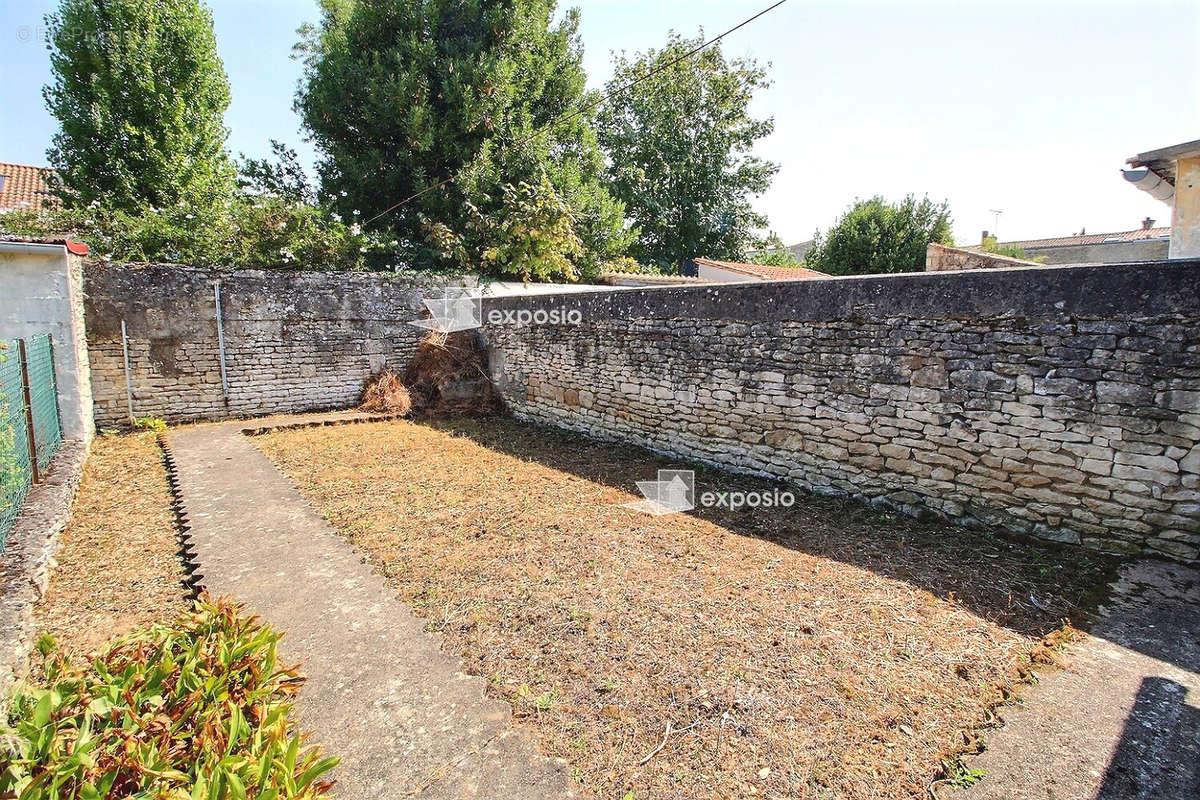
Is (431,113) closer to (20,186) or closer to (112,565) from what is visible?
(112,565)

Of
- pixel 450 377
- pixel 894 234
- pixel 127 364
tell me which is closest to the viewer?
pixel 127 364

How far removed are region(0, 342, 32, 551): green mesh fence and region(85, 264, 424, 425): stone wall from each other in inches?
162

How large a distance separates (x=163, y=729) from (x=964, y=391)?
569 centimetres

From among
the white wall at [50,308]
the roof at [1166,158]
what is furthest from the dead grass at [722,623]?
the roof at [1166,158]

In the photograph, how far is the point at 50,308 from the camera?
729cm

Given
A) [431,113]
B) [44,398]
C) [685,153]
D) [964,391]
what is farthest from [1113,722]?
[685,153]

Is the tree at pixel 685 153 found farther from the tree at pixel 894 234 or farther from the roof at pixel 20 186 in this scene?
the roof at pixel 20 186

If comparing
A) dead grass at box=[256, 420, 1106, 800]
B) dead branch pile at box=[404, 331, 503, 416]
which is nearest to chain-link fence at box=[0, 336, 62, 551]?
dead grass at box=[256, 420, 1106, 800]

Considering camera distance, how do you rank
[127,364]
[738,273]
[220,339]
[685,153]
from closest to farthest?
[127,364] < [220,339] < [738,273] < [685,153]

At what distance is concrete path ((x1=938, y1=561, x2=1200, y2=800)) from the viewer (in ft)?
7.58

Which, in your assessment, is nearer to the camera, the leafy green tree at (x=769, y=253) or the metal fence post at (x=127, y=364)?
the metal fence post at (x=127, y=364)

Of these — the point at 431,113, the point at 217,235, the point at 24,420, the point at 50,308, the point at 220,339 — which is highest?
the point at 431,113

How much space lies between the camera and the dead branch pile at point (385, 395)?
10734 mm

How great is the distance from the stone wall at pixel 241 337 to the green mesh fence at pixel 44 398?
6.62ft
